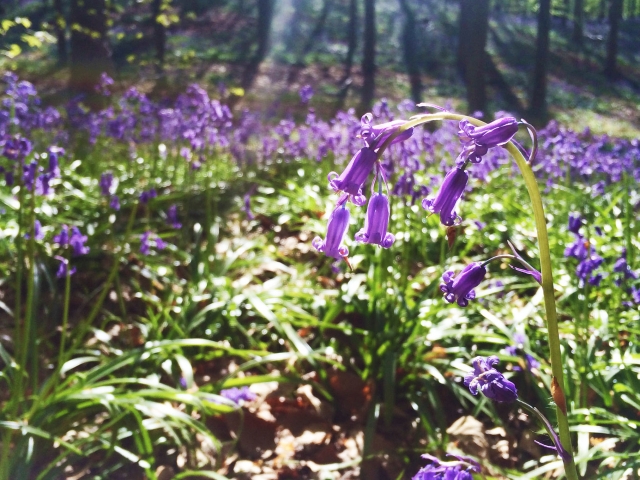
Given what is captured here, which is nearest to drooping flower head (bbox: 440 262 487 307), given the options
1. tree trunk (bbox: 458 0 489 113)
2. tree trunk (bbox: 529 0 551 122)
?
tree trunk (bbox: 458 0 489 113)

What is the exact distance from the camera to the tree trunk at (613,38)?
27.2 m

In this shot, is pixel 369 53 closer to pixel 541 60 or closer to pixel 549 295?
pixel 541 60

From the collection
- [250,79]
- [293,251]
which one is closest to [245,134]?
[293,251]

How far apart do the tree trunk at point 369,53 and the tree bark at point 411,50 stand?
66.9 inches

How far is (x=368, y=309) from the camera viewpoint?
10.0 feet

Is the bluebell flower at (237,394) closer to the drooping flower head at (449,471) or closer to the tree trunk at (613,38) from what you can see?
the drooping flower head at (449,471)

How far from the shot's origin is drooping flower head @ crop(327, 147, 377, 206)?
0.98 m

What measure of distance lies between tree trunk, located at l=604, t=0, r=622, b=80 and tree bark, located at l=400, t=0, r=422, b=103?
9.06 meters

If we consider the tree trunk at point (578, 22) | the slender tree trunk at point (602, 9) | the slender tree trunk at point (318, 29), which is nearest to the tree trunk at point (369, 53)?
the slender tree trunk at point (318, 29)

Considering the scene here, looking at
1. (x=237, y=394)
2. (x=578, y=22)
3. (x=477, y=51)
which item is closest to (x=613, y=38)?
(x=578, y=22)

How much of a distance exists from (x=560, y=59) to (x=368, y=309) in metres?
34.8

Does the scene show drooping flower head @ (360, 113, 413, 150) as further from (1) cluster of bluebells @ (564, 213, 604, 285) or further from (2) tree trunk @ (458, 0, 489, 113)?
(2) tree trunk @ (458, 0, 489, 113)

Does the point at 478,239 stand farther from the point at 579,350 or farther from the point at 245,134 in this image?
the point at 245,134

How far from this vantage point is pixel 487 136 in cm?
97
